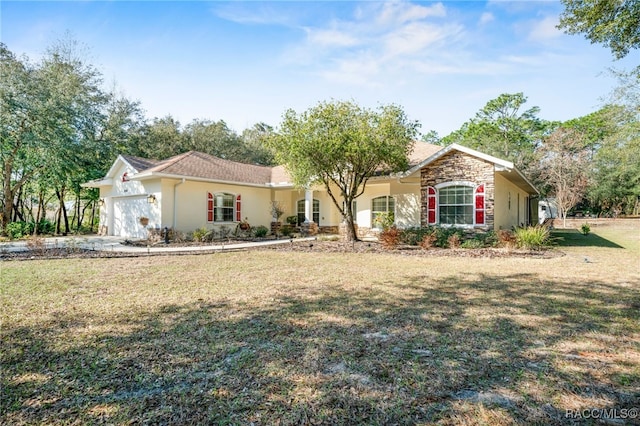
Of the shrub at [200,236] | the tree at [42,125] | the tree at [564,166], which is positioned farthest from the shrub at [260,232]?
the tree at [564,166]

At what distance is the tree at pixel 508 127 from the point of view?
115 ft

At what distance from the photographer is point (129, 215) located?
1684cm

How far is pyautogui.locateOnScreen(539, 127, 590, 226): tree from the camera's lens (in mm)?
27422

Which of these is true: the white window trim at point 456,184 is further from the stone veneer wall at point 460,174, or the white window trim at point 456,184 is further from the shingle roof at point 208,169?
the shingle roof at point 208,169

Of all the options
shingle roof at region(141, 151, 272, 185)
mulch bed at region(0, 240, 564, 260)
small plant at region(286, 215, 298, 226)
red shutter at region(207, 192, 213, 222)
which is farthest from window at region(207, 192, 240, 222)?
mulch bed at region(0, 240, 564, 260)

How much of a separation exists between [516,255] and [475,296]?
5789 millimetres

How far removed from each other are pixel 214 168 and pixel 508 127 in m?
33.2

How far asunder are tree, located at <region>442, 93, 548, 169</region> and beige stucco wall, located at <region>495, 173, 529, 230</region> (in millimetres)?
18868

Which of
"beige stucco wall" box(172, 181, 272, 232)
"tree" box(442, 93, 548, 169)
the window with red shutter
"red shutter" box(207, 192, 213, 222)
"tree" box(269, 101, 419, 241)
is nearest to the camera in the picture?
"tree" box(269, 101, 419, 241)

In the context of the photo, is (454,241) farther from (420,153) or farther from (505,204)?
(420,153)

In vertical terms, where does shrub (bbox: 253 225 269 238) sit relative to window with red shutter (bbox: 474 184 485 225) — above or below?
below

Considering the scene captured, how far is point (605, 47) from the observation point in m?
7.64

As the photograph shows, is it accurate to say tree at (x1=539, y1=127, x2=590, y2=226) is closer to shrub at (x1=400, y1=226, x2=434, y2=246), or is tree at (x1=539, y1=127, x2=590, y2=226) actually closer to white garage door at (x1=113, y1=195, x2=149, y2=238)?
shrub at (x1=400, y1=226, x2=434, y2=246)

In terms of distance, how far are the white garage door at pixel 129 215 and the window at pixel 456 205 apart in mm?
13169
